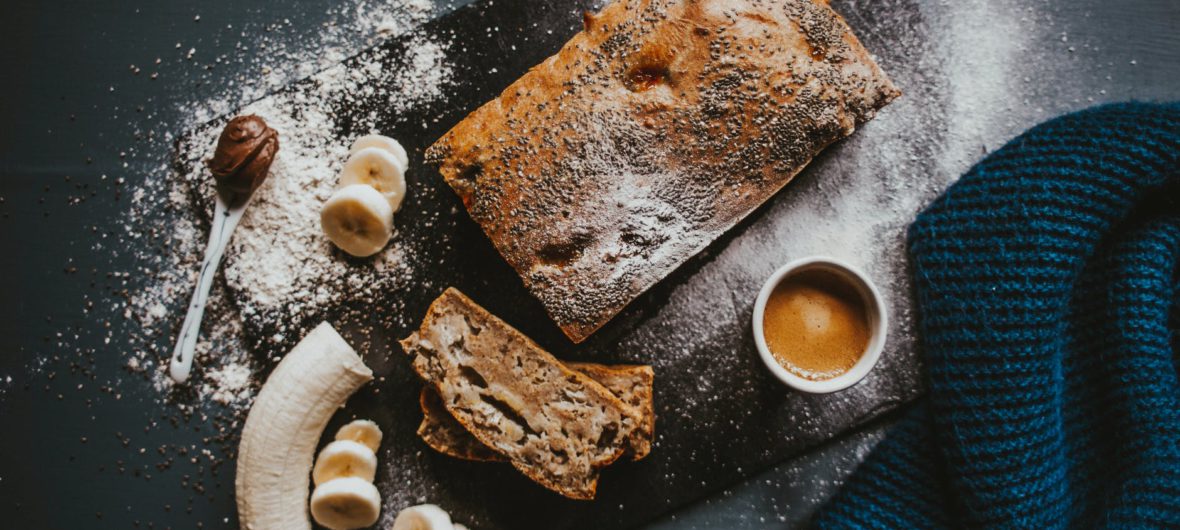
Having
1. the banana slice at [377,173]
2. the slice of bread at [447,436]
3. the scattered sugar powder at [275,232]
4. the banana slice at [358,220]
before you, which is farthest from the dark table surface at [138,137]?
the slice of bread at [447,436]

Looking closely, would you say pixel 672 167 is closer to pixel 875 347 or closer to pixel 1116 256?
pixel 875 347

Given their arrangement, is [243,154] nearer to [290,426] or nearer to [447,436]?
[290,426]

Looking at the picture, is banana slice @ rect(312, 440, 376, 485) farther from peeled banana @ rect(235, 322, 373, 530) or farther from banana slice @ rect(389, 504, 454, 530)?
banana slice @ rect(389, 504, 454, 530)

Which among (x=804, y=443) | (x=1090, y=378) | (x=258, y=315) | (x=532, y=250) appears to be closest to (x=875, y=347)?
(x=804, y=443)

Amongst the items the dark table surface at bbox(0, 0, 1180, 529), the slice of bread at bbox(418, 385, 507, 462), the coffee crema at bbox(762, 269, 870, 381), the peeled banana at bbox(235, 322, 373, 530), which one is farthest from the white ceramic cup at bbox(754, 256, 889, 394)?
the peeled banana at bbox(235, 322, 373, 530)

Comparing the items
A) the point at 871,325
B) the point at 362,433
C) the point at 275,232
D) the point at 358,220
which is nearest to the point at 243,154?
the point at 275,232

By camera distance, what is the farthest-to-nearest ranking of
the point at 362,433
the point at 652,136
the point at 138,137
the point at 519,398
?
the point at 138,137 < the point at 362,433 < the point at 519,398 < the point at 652,136

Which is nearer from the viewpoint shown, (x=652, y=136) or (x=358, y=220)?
(x=652, y=136)
